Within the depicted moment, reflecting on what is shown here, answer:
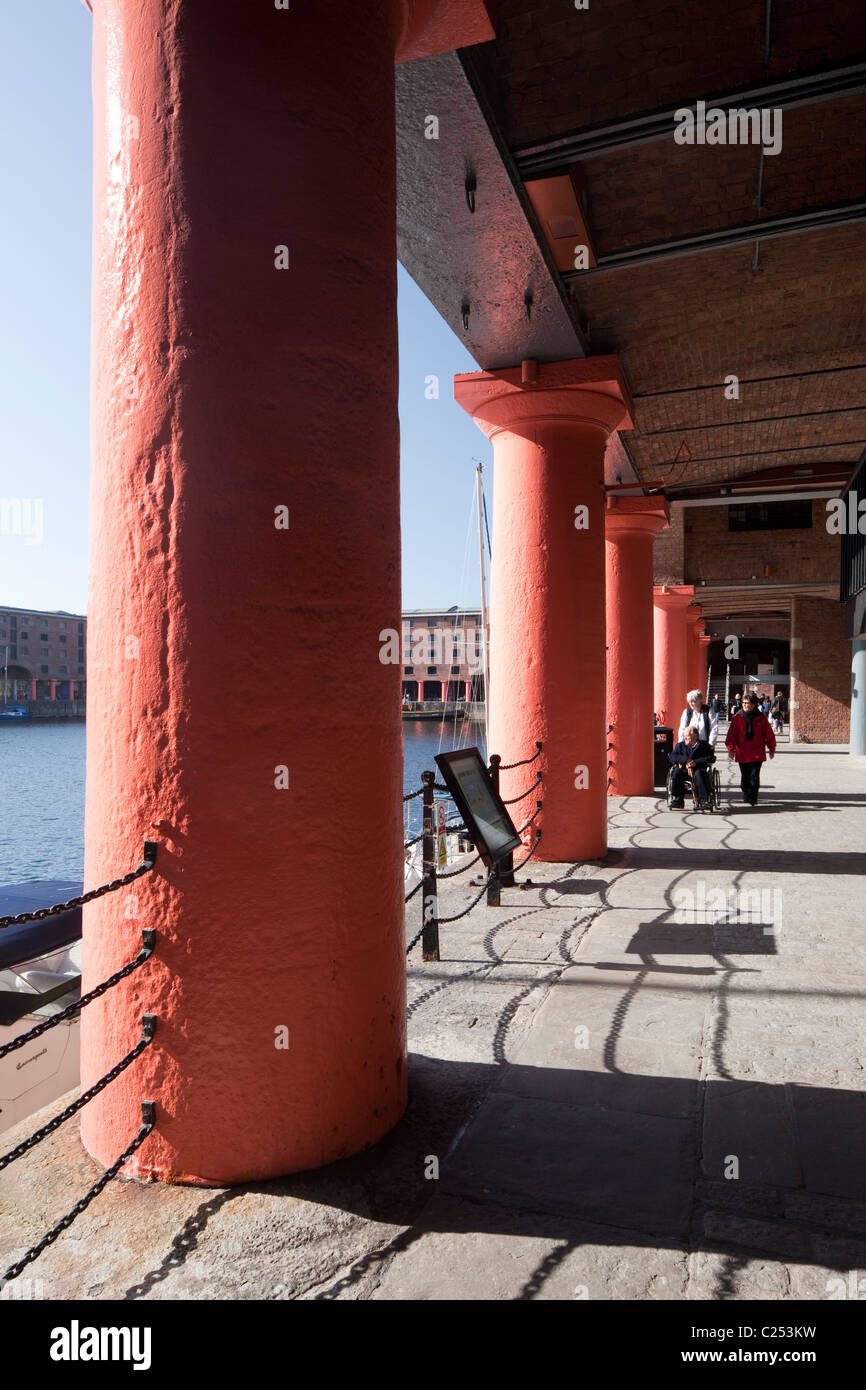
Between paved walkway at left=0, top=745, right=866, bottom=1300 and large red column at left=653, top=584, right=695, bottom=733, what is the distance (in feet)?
51.1

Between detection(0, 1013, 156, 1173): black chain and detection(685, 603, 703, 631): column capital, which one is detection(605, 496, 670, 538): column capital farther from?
detection(685, 603, 703, 631): column capital

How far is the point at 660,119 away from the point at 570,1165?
529 cm

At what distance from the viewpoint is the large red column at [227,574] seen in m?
2.70

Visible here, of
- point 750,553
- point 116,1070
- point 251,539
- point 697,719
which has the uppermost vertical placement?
point 750,553

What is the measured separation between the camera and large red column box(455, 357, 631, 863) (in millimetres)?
7758

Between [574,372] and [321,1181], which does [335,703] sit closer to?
[321,1181]

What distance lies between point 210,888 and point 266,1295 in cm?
107

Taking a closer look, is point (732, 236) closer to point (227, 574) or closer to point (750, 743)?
point (227, 574)

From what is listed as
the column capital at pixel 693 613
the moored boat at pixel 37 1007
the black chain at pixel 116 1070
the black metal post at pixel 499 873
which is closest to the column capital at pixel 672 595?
the column capital at pixel 693 613

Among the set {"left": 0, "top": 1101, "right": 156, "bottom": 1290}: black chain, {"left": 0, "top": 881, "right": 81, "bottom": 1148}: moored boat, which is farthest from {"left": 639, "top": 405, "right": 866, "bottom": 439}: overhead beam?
{"left": 0, "top": 1101, "right": 156, "bottom": 1290}: black chain

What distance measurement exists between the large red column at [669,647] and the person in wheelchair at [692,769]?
834 cm

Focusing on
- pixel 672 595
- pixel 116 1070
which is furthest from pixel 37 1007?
pixel 672 595

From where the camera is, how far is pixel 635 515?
12.6 metres
